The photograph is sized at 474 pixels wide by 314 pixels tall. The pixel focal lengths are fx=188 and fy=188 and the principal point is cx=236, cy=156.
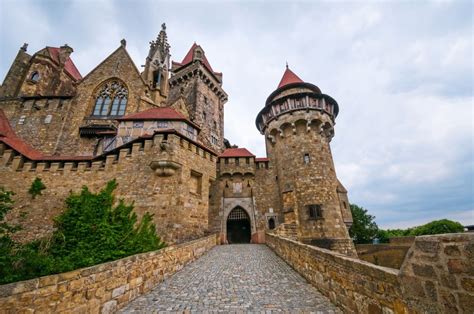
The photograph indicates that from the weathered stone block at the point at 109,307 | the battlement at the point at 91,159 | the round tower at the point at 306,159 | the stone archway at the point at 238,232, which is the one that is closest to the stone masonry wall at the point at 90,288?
the weathered stone block at the point at 109,307

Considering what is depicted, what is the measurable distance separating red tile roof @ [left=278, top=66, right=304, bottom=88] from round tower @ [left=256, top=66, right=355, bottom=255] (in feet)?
0.30

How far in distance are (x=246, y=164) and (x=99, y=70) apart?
662 inches

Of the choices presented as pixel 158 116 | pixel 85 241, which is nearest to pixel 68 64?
pixel 158 116

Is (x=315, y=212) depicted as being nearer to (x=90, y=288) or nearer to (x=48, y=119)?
(x=90, y=288)

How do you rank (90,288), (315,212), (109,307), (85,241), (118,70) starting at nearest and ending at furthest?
(90,288)
(109,307)
(85,241)
(315,212)
(118,70)

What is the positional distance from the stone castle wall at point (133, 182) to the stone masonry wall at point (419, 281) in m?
7.98

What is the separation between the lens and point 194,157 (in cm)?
1124

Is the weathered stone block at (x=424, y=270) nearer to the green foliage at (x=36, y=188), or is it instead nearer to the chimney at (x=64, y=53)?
the green foliage at (x=36, y=188)

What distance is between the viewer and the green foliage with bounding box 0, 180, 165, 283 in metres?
6.88

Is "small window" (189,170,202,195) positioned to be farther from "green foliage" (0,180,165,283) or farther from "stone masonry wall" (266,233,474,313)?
"stone masonry wall" (266,233,474,313)

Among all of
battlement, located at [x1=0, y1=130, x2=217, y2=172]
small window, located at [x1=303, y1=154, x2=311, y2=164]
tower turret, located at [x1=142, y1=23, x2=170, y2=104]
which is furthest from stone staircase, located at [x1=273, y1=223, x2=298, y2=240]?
tower turret, located at [x1=142, y1=23, x2=170, y2=104]

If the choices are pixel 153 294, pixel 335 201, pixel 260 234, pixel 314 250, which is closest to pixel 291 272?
pixel 314 250

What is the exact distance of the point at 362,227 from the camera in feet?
84.5

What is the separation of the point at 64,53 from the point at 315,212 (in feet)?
99.4
